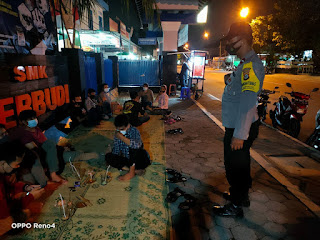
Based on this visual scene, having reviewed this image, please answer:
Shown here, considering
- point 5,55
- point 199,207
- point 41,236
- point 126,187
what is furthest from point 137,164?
point 5,55

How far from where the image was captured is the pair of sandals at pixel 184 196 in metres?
3.14

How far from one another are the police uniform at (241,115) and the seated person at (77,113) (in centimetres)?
546

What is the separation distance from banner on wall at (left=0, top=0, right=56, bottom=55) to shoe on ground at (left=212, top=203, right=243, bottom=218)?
5468 mm

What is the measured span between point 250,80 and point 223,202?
1946mm

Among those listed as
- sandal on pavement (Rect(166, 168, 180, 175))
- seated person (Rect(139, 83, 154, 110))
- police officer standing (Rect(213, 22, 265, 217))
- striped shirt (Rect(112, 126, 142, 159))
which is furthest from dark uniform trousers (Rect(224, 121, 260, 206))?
seated person (Rect(139, 83, 154, 110))

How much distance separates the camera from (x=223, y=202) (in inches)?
129

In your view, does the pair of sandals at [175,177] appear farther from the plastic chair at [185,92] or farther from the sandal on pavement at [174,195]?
the plastic chair at [185,92]

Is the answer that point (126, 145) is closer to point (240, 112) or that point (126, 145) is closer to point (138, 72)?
point (240, 112)

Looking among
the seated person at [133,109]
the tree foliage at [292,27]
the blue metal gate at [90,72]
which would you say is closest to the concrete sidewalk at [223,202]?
the seated person at [133,109]

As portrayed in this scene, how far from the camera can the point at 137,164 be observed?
394cm

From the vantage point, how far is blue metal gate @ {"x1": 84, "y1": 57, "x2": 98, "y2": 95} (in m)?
9.30

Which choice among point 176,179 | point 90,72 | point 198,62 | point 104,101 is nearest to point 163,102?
point 104,101

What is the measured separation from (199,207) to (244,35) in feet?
8.10

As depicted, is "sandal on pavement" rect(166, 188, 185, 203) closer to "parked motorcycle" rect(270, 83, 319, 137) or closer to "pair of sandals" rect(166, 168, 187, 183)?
"pair of sandals" rect(166, 168, 187, 183)
